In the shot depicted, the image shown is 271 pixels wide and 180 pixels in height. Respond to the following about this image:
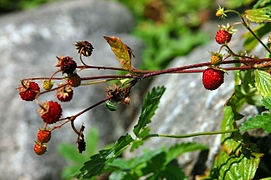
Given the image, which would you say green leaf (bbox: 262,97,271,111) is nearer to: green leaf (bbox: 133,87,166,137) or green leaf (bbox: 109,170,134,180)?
green leaf (bbox: 133,87,166,137)

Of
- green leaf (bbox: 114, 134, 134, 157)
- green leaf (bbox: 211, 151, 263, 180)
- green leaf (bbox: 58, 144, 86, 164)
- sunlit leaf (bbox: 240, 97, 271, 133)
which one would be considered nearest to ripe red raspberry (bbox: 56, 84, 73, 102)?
green leaf (bbox: 114, 134, 134, 157)

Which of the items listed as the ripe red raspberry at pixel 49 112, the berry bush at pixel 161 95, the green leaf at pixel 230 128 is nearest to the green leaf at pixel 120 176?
the berry bush at pixel 161 95

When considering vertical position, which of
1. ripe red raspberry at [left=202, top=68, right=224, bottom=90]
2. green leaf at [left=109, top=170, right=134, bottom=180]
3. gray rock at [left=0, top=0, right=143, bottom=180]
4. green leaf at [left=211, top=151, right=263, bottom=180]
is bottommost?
green leaf at [left=211, top=151, right=263, bottom=180]

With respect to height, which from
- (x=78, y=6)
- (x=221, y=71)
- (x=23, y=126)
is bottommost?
(x=221, y=71)

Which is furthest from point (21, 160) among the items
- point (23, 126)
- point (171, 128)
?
point (171, 128)

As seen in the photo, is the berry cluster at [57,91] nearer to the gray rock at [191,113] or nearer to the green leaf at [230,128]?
the green leaf at [230,128]

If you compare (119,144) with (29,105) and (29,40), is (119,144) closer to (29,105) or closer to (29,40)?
(29,105)
